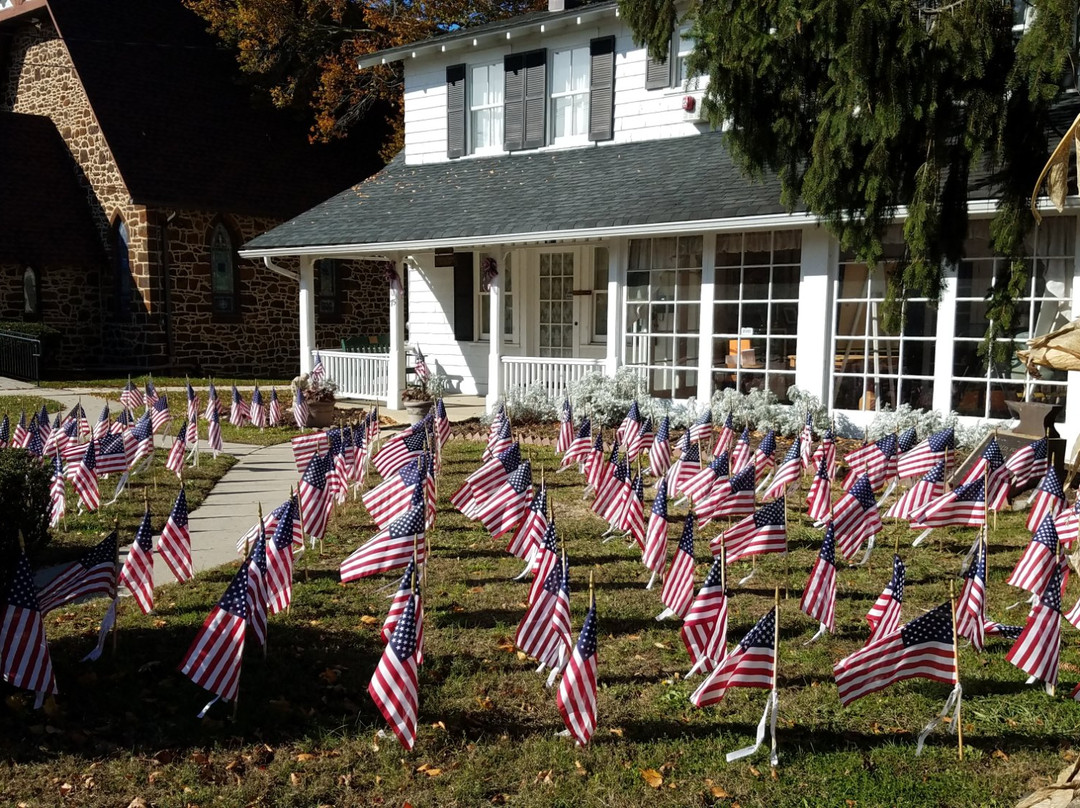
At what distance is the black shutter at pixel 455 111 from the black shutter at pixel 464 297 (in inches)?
80.2

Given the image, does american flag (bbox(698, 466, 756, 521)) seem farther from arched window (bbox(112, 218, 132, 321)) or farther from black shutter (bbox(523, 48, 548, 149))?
arched window (bbox(112, 218, 132, 321))

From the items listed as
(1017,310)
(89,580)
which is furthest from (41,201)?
(1017,310)

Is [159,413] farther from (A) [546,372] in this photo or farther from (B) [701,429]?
(B) [701,429]

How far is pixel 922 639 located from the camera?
15.1 feet

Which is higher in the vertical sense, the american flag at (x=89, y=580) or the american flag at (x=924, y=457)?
the american flag at (x=924, y=457)

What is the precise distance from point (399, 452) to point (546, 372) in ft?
20.4

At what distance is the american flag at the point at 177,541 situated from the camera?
6219 mm

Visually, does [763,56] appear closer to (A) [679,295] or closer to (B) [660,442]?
(B) [660,442]

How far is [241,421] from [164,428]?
111cm

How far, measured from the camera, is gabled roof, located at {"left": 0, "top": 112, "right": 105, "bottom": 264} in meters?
21.3

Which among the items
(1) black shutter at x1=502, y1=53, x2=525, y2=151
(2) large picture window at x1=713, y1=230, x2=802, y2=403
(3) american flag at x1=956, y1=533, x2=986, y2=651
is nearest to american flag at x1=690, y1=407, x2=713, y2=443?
(2) large picture window at x1=713, y1=230, x2=802, y2=403

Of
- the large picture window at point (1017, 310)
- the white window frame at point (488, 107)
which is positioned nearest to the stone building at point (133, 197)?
the white window frame at point (488, 107)

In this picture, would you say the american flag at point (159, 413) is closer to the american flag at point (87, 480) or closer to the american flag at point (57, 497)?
the american flag at point (87, 480)

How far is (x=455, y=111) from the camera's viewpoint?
58.4ft
